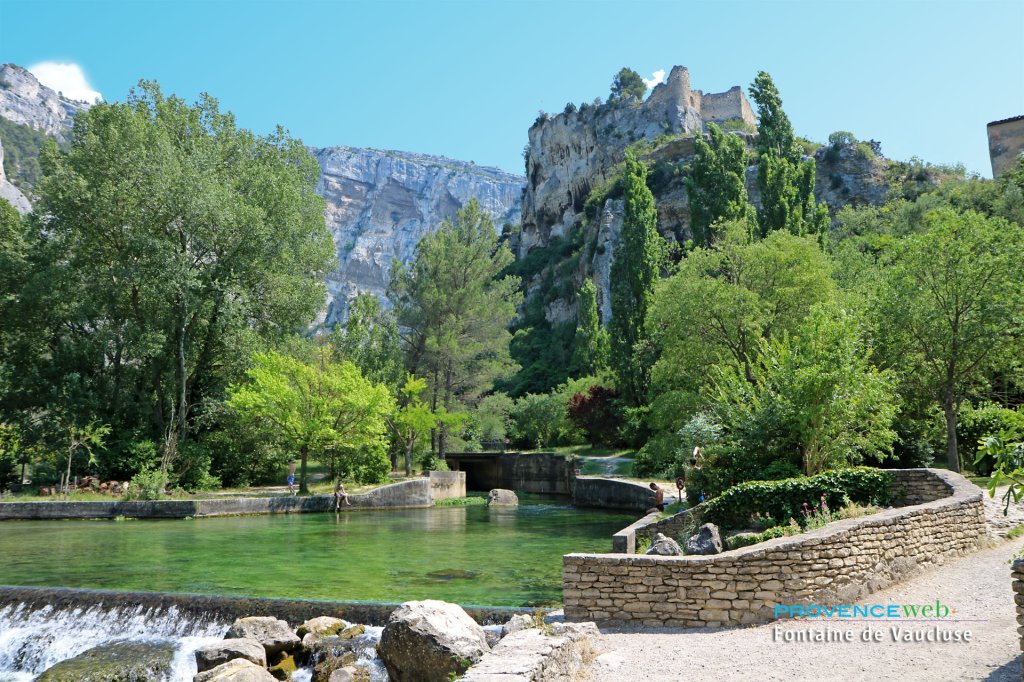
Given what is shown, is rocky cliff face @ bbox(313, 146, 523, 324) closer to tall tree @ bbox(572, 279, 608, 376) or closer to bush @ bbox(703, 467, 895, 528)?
tall tree @ bbox(572, 279, 608, 376)

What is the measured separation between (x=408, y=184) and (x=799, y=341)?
6692 inches

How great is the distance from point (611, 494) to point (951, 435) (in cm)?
1258

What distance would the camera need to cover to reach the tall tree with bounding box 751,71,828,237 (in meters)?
34.9

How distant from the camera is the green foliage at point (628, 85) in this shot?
98625mm

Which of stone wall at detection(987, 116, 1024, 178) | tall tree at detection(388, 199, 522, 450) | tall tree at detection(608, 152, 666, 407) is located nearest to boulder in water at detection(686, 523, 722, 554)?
tall tree at detection(608, 152, 666, 407)

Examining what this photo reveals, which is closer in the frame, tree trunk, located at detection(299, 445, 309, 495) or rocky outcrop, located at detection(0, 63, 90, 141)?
tree trunk, located at detection(299, 445, 309, 495)

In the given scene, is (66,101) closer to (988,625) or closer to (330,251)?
(330,251)

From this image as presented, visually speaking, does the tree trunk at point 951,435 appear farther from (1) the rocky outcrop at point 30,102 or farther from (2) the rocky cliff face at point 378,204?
(1) the rocky outcrop at point 30,102

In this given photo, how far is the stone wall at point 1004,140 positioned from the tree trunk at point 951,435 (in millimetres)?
47138

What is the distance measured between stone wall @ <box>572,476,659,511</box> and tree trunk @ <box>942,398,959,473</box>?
7792mm

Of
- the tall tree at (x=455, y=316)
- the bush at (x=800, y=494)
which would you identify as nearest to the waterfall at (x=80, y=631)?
the bush at (x=800, y=494)

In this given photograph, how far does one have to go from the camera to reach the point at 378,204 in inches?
6880

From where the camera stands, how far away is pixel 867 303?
2070 centimetres

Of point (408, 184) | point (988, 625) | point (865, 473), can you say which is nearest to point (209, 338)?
point (865, 473)
